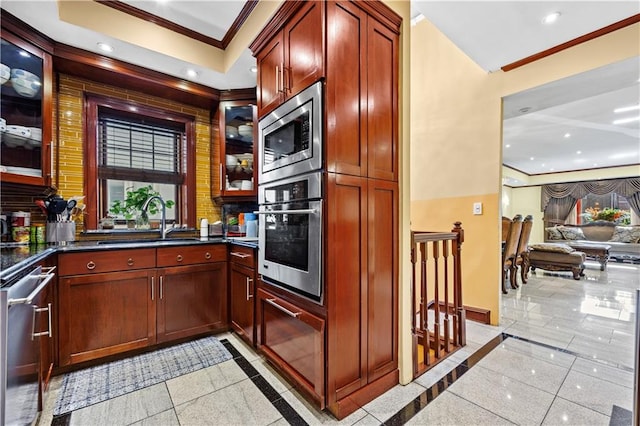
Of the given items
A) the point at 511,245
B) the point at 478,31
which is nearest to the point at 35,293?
the point at 478,31

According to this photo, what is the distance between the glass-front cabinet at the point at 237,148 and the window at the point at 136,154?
0.39 meters

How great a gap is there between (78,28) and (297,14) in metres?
1.66

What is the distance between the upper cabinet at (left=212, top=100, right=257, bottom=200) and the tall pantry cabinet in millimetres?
1291

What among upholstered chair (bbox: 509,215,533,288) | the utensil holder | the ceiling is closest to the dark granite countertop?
the utensil holder

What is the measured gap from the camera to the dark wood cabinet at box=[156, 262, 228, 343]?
2.20 m

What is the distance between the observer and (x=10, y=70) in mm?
1910

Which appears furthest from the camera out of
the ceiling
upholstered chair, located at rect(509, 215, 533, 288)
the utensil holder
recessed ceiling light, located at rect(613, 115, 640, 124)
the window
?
recessed ceiling light, located at rect(613, 115, 640, 124)

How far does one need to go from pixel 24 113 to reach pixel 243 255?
1915 millimetres

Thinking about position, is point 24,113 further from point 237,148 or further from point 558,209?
point 558,209

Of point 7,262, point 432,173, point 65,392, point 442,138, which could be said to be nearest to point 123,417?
point 65,392

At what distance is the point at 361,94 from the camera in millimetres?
1602

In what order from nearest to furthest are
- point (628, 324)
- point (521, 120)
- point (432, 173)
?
1. point (628, 324)
2. point (432, 173)
3. point (521, 120)

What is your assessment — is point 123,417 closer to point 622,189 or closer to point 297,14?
point 297,14

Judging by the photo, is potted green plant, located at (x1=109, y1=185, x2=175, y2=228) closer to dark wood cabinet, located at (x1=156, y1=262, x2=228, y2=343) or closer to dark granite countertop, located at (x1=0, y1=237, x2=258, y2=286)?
dark granite countertop, located at (x1=0, y1=237, x2=258, y2=286)
